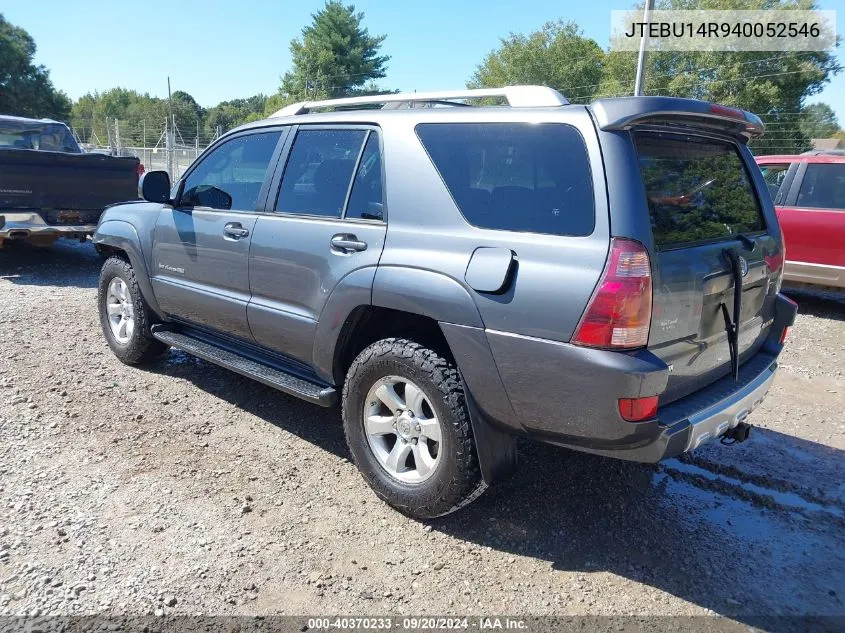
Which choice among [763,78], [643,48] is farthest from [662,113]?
[763,78]

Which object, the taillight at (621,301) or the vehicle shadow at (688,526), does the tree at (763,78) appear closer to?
the vehicle shadow at (688,526)

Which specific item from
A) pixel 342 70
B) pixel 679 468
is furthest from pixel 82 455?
pixel 342 70

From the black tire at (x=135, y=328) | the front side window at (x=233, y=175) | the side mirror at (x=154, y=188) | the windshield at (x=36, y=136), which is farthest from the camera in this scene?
the windshield at (x=36, y=136)

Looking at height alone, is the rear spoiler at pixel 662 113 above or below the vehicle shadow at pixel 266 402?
above

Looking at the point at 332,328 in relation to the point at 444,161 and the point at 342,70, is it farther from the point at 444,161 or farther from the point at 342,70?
the point at 342,70

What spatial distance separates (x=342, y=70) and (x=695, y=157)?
5013cm

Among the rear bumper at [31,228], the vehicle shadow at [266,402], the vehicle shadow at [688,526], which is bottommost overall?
the vehicle shadow at [688,526]

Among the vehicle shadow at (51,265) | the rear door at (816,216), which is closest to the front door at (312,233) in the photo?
the vehicle shadow at (51,265)

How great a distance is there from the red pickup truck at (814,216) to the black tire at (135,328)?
21.7 ft

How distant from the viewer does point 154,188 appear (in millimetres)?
4434

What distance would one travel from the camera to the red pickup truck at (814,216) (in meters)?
7.28

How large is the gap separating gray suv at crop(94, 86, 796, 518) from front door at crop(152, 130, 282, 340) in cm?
3

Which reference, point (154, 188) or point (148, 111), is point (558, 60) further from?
point (154, 188)

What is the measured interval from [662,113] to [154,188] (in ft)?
11.1
